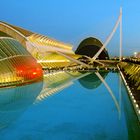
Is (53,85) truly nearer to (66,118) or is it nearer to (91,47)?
(66,118)

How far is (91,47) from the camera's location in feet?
339

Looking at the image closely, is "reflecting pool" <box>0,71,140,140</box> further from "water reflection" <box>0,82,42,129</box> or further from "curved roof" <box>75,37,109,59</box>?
"curved roof" <box>75,37,109,59</box>

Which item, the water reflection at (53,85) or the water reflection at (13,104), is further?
the water reflection at (53,85)

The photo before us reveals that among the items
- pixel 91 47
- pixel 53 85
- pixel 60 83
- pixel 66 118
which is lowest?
pixel 66 118

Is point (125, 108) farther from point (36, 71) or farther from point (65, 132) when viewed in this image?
point (36, 71)

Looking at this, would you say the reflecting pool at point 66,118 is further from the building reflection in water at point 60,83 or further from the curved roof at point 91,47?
the curved roof at point 91,47

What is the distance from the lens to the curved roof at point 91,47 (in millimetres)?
102500

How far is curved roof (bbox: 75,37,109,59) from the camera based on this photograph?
4035 inches

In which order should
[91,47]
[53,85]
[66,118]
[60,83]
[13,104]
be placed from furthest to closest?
1. [91,47]
2. [60,83]
3. [53,85]
4. [13,104]
5. [66,118]

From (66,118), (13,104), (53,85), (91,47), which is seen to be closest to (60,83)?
(53,85)

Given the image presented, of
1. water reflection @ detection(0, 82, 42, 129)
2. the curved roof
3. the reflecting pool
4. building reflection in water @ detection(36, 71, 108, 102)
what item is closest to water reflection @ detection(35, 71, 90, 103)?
building reflection in water @ detection(36, 71, 108, 102)

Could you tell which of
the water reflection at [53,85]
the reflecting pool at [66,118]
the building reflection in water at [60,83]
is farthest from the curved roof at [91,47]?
the reflecting pool at [66,118]

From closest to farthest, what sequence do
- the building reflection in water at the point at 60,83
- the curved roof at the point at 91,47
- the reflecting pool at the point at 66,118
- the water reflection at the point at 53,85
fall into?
the reflecting pool at the point at 66,118, the water reflection at the point at 53,85, the building reflection in water at the point at 60,83, the curved roof at the point at 91,47

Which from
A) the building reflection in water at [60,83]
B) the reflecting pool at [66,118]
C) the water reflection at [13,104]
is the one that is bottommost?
the reflecting pool at [66,118]
